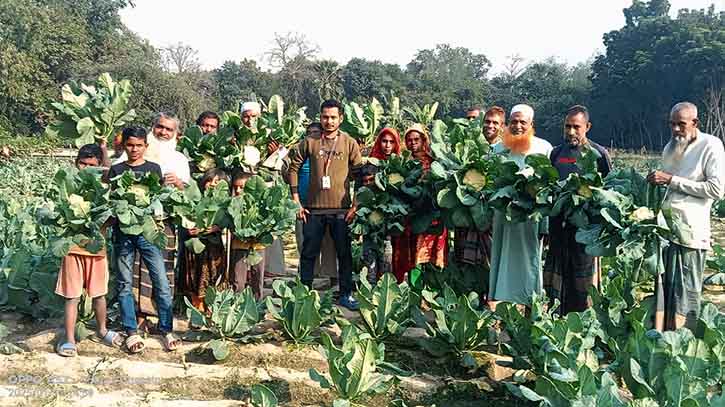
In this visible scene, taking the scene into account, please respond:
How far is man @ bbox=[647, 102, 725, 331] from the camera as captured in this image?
376cm

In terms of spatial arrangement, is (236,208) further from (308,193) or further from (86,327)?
(86,327)

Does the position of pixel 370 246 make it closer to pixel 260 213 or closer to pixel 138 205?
pixel 260 213

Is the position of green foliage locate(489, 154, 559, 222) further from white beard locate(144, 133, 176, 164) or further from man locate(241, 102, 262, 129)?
man locate(241, 102, 262, 129)

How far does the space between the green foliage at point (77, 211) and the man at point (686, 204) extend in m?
3.27

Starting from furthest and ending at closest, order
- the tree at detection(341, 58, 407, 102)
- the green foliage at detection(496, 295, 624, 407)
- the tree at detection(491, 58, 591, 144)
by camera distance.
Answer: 1. the tree at detection(341, 58, 407, 102)
2. the tree at detection(491, 58, 591, 144)
3. the green foliage at detection(496, 295, 624, 407)

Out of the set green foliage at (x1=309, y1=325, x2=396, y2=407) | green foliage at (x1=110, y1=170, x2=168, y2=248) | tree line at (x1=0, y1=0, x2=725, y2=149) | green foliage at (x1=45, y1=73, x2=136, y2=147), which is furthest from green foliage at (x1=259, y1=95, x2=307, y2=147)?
tree line at (x1=0, y1=0, x2=725, y2=149)

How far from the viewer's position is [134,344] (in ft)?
12.9

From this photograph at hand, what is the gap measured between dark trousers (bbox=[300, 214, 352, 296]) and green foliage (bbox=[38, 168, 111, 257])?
Result: 1585 mm

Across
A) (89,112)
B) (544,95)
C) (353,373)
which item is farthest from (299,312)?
(544,95)

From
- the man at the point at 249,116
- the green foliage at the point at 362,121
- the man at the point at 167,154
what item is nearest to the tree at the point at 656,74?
the green foliage at the point at 362,121

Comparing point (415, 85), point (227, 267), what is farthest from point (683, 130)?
point (415, 85)

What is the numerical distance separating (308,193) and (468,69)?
6593cm

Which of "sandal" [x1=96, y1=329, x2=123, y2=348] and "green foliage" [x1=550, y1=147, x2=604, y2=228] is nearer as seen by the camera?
"green foliage" [x1=550, y1=147, x2=604, y2=228]

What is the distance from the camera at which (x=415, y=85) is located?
4403cm
